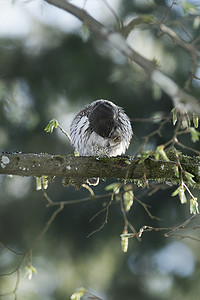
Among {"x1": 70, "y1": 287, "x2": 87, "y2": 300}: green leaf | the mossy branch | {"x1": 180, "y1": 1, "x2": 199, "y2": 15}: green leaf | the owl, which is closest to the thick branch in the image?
the mossy branch

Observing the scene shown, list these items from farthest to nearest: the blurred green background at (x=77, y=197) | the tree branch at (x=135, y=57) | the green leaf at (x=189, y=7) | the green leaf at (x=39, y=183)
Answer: the blurred green background at (x=77, y=197), the green leaf at (x=39, y=183), the green leaf at (x=189, y=7), the tree branch at (x=135, y=57)

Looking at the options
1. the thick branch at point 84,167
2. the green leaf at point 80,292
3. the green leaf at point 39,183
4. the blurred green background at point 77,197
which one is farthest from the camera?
the blurred green background at point 77,197

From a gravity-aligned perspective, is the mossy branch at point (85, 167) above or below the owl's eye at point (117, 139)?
above

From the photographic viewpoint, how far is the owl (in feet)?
16.4

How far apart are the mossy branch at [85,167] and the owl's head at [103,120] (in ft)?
3.47

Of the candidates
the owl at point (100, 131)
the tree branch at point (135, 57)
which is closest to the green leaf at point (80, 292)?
the tree branch at point (135, 57)

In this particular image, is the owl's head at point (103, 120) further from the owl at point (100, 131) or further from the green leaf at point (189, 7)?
the green leaf at point (189, 7)

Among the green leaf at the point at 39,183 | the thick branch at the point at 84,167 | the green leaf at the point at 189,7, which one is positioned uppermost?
the green leaf at the point at 189,7

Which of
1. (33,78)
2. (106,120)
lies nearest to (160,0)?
(106,120)

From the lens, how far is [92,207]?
714cm

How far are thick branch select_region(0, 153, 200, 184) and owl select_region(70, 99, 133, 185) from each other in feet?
3.17

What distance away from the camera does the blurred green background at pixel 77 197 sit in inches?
271

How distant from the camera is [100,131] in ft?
16.4

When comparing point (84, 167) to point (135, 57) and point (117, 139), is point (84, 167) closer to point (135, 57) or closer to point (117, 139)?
point (117, 139)
